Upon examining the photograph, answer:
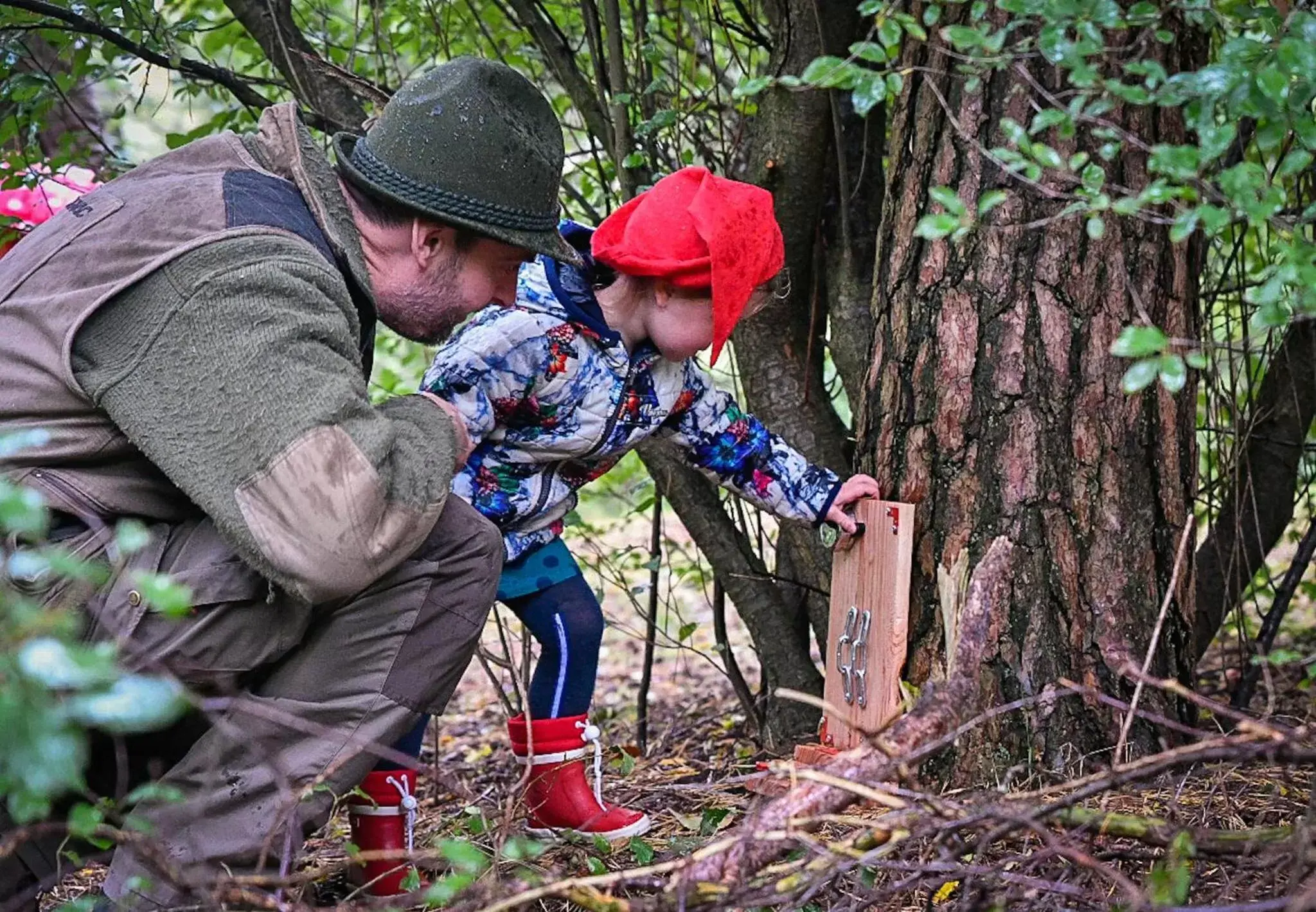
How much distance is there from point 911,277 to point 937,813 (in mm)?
1437

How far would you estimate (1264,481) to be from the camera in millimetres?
3373

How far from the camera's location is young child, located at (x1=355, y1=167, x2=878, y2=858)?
2781 mm

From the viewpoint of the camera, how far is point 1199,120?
5.39 feet

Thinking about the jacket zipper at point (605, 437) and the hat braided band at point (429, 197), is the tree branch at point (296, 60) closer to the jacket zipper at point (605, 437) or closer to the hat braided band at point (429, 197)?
the jacket zipper at point (605, 437)

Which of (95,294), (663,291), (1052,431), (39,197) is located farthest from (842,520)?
(39,197)

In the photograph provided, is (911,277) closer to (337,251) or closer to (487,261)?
(487,261)

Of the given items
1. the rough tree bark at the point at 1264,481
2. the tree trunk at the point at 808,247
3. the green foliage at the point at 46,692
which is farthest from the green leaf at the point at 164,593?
the rough tree bark at the point at 1264,481

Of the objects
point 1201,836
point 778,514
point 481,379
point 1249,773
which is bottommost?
point 1249,773

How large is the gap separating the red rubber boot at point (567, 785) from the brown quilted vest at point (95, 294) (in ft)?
3.67

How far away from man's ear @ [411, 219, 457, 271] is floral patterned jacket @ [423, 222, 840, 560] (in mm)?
479

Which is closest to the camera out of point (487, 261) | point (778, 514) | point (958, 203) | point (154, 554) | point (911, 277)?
point (958, 203)

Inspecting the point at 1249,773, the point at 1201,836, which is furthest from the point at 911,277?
the point at 1201,836

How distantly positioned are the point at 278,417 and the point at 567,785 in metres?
1.36

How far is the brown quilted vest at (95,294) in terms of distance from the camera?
1989mm
